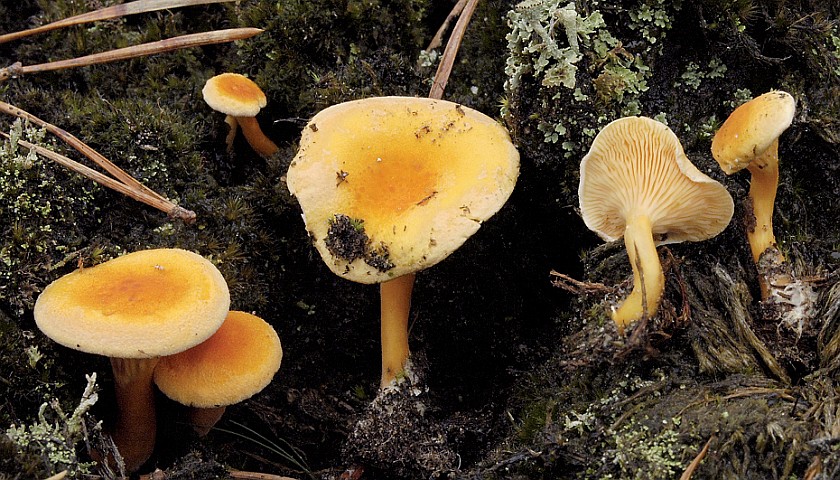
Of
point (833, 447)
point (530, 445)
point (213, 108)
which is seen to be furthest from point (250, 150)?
point (833, 447)

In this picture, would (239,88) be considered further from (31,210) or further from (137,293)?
(137,293)

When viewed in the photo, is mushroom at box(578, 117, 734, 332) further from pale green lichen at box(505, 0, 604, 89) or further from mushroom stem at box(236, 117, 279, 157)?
mushroom stem at box(236, 117, 279, 157)

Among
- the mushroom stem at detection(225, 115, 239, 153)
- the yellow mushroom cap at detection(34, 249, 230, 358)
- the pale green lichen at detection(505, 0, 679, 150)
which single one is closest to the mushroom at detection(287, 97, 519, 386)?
the pale green lichen at detection(505, 0, 679, 150)

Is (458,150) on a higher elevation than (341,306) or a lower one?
higher

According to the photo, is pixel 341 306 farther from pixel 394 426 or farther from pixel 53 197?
pixel 53 197

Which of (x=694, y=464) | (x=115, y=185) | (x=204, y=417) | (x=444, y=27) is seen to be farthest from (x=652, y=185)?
(x=115, y=185)

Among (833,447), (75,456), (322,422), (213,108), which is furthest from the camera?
(213,108)

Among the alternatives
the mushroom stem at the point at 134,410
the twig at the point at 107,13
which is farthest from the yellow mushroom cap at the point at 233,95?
the mushroom stem at the point at 134,410
